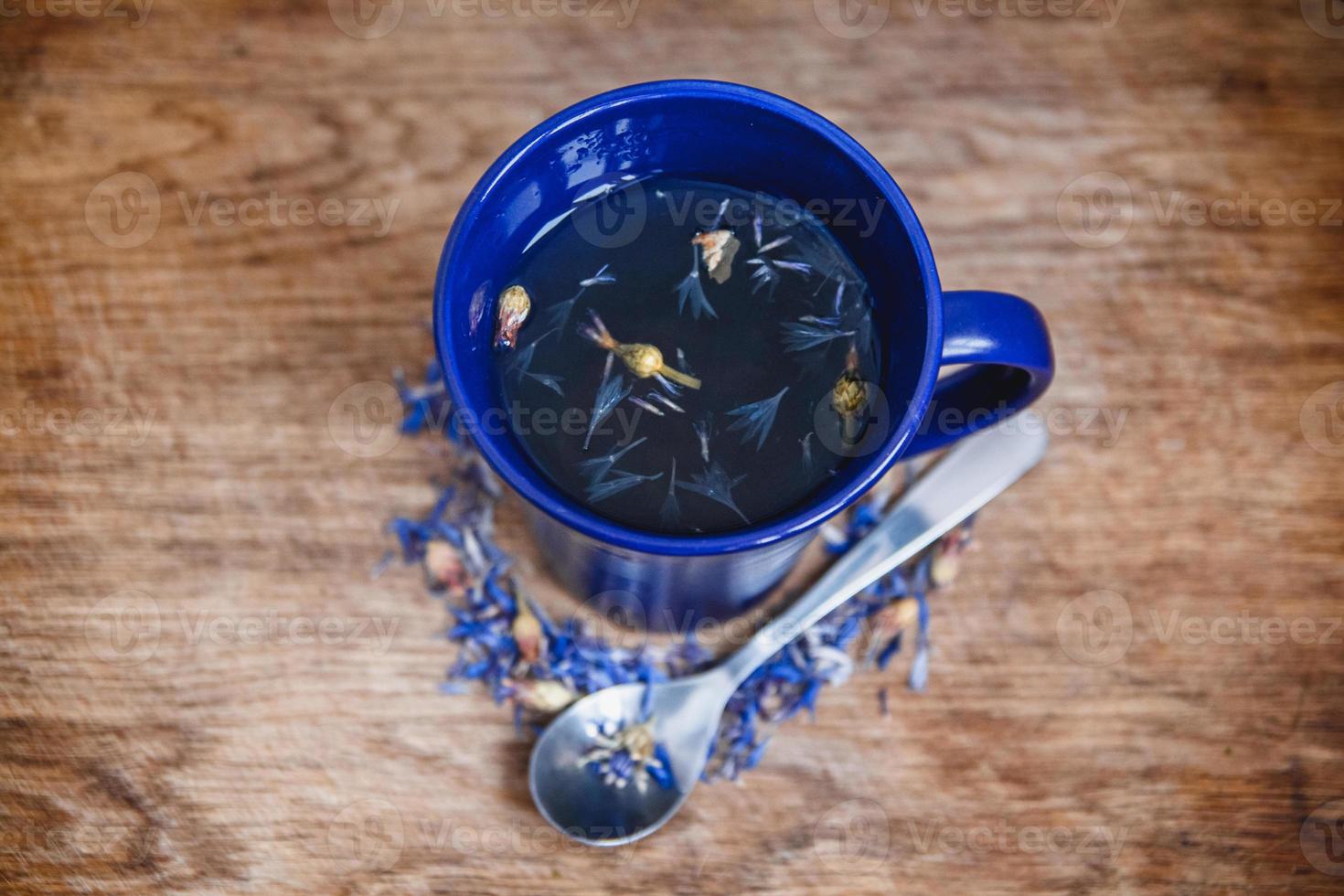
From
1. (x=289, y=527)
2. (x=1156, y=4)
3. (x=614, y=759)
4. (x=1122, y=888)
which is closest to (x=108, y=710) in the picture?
(x=289, y=527)

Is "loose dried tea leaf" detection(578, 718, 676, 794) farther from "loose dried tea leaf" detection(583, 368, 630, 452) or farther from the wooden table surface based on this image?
"loose dried tea leaf" detection(583, 368, 630, 452)

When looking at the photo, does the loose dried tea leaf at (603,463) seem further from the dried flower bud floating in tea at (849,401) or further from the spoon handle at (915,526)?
the spoon handle at (915,526)

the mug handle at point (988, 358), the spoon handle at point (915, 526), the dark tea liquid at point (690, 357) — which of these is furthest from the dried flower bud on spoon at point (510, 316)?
the spoon handle at point (915, 526)

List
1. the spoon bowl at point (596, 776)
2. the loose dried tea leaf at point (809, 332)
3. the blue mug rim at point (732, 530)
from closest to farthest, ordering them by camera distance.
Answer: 1. the blue mug rim at point (732, 530)
2. the loose dried tea leaf at point (809, 332)
3. the spoon bowl at point (596, 776)

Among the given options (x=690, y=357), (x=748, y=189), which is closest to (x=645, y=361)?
(x=690, y=357)

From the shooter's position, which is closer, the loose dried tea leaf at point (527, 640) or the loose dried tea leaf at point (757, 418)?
the loose dried tea leaf at point (757, 418)

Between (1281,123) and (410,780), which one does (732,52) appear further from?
(410,780)

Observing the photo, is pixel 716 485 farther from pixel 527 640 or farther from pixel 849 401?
pixel 527 640

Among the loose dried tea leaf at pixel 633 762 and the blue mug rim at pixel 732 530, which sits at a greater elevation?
the blue mug rim at pixel 732 530
